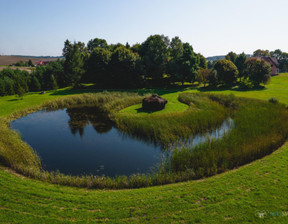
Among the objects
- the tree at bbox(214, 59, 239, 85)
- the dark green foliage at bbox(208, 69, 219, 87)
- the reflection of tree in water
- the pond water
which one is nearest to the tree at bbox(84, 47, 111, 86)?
the reflection of tree in water

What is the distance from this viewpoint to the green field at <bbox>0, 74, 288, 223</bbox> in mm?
6910

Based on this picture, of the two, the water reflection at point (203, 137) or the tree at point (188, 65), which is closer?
the water reflection at point (203, 137)

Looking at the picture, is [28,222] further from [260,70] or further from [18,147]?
[260,70]

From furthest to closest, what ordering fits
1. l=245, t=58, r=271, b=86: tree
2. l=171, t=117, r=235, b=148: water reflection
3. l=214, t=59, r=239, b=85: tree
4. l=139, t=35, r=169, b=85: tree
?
l=139, t=35, r=169, b=85: tree, l=214, t=59, r=239, b=85: tree, l=245, t=58, r=271, b=86: tree, l=171, t=117, r=235, b=148: water reflection

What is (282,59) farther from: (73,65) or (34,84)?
(34,84)

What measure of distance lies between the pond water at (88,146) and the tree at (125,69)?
68.3 feet

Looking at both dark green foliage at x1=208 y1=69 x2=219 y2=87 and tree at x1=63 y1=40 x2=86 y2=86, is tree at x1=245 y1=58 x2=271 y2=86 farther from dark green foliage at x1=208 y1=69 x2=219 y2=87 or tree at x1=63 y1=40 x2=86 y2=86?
tree at x1=63 y1=40 x2=86 y2=86

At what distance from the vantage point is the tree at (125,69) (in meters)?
41.5

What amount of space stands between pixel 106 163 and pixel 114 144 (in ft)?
10.7

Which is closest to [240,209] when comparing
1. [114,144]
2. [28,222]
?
[28,222]

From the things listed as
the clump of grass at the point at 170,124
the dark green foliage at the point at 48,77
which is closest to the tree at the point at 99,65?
the dark green foliage at the point at 48,77

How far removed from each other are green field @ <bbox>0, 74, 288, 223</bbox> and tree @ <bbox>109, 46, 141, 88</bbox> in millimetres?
34708

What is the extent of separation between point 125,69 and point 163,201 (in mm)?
37319

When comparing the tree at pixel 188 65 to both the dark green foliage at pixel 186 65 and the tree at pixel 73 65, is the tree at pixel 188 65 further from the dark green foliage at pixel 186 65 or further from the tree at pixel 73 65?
Result: the tree at pixel 73 65
